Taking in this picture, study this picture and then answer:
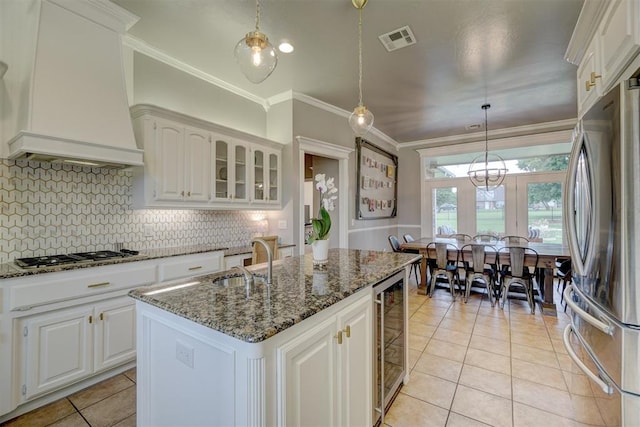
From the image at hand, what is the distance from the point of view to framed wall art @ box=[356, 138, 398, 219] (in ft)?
17.4

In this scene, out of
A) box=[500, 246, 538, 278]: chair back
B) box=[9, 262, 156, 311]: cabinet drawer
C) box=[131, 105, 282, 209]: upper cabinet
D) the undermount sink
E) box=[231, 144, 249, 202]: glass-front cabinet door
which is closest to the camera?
the undermount sink

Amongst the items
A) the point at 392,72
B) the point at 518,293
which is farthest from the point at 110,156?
the point at 518,293

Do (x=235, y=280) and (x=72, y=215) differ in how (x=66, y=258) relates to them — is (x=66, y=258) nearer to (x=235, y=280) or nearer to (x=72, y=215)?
(x=72, y=215)

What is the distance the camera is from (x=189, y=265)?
2.83 m

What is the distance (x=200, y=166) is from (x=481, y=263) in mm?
3841

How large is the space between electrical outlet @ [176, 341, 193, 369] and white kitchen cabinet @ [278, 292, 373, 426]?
1.34 feet

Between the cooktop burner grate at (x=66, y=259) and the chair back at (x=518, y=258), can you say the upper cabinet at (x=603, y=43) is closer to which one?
the chair back at (x=518, y=258)

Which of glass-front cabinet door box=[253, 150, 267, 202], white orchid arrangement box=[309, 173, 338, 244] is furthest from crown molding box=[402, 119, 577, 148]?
white orchid arrangement box=[309, 173, 338, 244]

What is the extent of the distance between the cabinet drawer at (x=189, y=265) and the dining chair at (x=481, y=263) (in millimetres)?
3367

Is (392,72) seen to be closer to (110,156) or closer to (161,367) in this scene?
(110,156)

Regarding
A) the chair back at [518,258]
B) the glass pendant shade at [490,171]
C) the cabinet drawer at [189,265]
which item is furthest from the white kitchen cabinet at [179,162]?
the glass pendant shade at [490,171]

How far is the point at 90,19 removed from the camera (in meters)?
2.31

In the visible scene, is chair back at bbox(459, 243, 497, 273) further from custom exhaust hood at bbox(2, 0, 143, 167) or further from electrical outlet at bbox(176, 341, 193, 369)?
custom exhaust hood at bbox(2, 0, 143, 167)

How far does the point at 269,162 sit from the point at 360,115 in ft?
5.32
